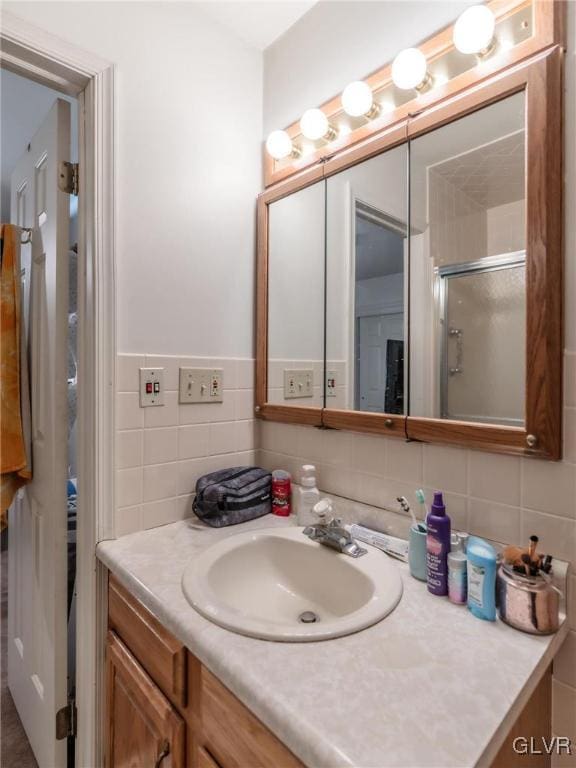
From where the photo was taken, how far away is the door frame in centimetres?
108

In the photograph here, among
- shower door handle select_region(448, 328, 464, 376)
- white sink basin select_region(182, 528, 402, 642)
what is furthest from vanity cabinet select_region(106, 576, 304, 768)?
shower door handle select_region(448, 328, 464, 376)

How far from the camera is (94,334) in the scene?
3.59 feet

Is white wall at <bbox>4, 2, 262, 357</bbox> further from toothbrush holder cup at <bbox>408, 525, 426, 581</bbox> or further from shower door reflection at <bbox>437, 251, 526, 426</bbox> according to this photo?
toothbrush holder cup at <bbox>408, 525, 426, 581</bbox>

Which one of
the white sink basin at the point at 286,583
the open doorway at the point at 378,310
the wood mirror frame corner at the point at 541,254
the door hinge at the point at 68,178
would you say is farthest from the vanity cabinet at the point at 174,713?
the door hinge at the point at 68,178

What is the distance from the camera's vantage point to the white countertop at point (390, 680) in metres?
0.50

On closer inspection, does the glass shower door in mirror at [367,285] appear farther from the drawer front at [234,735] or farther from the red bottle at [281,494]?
the drawer front at [234,735]

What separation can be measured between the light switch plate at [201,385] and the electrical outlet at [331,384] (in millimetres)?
356

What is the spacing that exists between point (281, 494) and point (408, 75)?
1.18 m

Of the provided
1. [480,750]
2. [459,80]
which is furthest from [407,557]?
[459,80]

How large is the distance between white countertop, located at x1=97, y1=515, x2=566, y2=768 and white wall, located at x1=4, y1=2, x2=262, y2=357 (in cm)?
77

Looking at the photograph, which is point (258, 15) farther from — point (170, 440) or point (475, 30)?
point (170, 440)

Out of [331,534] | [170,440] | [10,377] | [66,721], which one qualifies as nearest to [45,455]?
[10,377]

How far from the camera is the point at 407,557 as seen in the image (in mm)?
962

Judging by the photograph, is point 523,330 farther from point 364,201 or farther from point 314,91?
point 314,91
